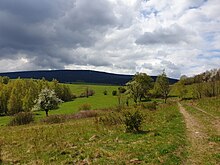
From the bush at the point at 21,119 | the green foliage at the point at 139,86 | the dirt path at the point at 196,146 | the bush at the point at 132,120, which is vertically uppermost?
the green foliage at the point at 139,86

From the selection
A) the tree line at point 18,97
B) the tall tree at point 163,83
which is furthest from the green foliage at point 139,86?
the tree line at point 18,97

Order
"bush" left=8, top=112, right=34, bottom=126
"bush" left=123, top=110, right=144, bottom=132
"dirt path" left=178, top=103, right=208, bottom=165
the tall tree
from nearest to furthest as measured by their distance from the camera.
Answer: "dirt path" left=178, top=103, right=208, bottom=165
"bush" left=123, top=110, right=144, bottom=132
"bush" left=8, top=112, right=34, bottom=126
the tall tree

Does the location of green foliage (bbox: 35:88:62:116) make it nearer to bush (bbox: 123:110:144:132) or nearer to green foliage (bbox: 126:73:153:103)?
green foliage (bbox: 126:73:153:103)

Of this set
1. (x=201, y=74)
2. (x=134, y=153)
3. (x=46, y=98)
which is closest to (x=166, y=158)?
(x=134, y=153)

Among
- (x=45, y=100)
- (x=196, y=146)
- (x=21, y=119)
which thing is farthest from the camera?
(x=45, y=100)

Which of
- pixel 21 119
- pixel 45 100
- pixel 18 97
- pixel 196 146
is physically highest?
pixel 45 100

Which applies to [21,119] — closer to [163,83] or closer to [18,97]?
[18,97]

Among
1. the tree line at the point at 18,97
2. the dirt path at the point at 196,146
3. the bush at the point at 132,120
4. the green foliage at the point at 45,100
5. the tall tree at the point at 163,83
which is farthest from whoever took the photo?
the tree line at the point at 18,97

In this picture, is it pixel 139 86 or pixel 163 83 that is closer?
pixel 163 83

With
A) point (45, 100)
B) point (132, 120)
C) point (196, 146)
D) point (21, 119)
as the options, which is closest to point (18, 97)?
point (45, 100)

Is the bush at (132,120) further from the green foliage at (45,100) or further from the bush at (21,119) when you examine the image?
the green foliage at (45,100)

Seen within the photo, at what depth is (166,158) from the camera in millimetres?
14367

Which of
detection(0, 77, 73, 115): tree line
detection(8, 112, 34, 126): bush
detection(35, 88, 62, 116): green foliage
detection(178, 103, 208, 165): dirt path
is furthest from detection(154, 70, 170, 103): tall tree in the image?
detection(178, 103, 208, 165): dirt path

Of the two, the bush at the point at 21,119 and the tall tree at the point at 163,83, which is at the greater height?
the tall tree at the point at 163,83
